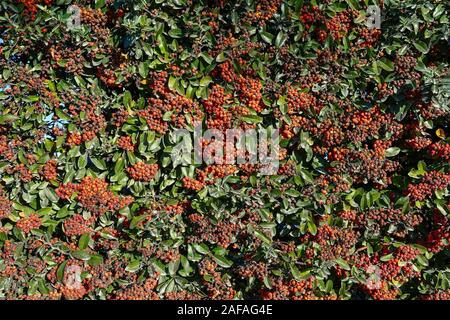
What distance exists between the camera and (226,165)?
306 centimetres

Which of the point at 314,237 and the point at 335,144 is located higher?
the point at 335,144

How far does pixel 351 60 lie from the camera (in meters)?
3.05

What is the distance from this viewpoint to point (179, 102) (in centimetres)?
305

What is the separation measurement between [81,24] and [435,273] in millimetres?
2617

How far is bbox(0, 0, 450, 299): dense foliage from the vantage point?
301cm

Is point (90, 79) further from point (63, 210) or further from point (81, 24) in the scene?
point (63, 210)

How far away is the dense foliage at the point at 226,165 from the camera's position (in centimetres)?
301
